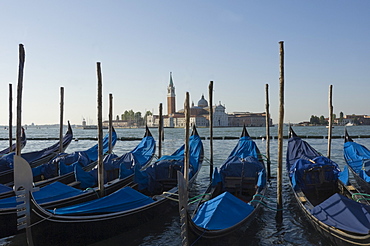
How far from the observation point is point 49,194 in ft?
16.9

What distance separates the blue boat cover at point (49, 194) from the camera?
4751 millimetres

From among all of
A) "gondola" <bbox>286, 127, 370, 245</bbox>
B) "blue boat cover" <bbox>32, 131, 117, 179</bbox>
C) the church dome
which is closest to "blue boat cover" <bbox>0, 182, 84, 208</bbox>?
"blue boat cover" <bbox>32, 131, 117, 179</bbox>

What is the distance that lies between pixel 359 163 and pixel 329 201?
4220mm

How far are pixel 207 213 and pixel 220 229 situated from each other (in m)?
0.47

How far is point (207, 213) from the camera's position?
14.3 feet

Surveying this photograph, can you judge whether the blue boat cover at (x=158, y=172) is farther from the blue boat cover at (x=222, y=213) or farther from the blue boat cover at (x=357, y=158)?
the blue boat cover at (x=357, y=158)

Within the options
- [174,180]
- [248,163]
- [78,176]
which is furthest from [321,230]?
[78,176]

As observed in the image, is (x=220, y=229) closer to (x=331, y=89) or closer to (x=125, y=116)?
(x=331, y=89)

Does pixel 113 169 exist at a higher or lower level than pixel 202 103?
lower

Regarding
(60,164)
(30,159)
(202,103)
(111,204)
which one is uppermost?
(202,103)

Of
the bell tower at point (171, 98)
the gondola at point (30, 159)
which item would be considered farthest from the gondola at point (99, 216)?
the bell tower at point (171, 98)

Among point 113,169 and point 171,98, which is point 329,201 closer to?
point 113,169

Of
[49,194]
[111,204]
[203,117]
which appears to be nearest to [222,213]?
[111,204]

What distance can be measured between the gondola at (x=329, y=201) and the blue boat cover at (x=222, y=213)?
0.95m
